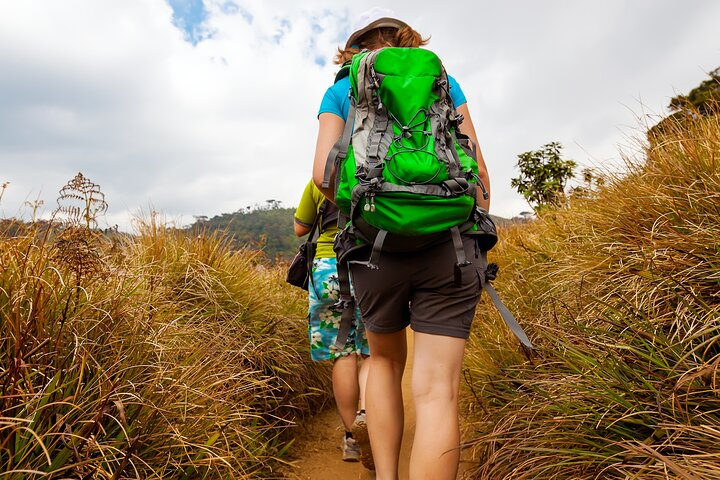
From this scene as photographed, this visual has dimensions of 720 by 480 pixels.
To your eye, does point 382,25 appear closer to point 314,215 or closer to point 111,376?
point 314,215

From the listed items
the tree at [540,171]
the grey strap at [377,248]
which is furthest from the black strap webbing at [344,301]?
the tree at [540,171]

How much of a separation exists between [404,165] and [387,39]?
0.86 meters

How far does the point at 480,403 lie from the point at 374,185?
1799 mm

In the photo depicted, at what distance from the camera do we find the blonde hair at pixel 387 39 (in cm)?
242

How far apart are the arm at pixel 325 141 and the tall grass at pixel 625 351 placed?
3.94 ft

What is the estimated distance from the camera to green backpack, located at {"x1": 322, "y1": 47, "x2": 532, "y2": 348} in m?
1.93

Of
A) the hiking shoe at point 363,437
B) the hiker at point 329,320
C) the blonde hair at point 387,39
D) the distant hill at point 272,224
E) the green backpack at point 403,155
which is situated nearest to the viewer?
the green backpack at point 403,155

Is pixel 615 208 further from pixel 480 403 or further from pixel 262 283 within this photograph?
pixel 262 283

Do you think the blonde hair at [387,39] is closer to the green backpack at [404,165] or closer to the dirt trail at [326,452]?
the green backpack at [404,165]

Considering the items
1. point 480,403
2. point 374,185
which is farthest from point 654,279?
point 374,185

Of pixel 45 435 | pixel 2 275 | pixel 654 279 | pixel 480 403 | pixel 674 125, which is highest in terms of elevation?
pixel 674 125

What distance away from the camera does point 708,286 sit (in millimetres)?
2338

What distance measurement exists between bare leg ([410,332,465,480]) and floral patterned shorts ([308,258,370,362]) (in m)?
1.23

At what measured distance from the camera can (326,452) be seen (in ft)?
12.0
